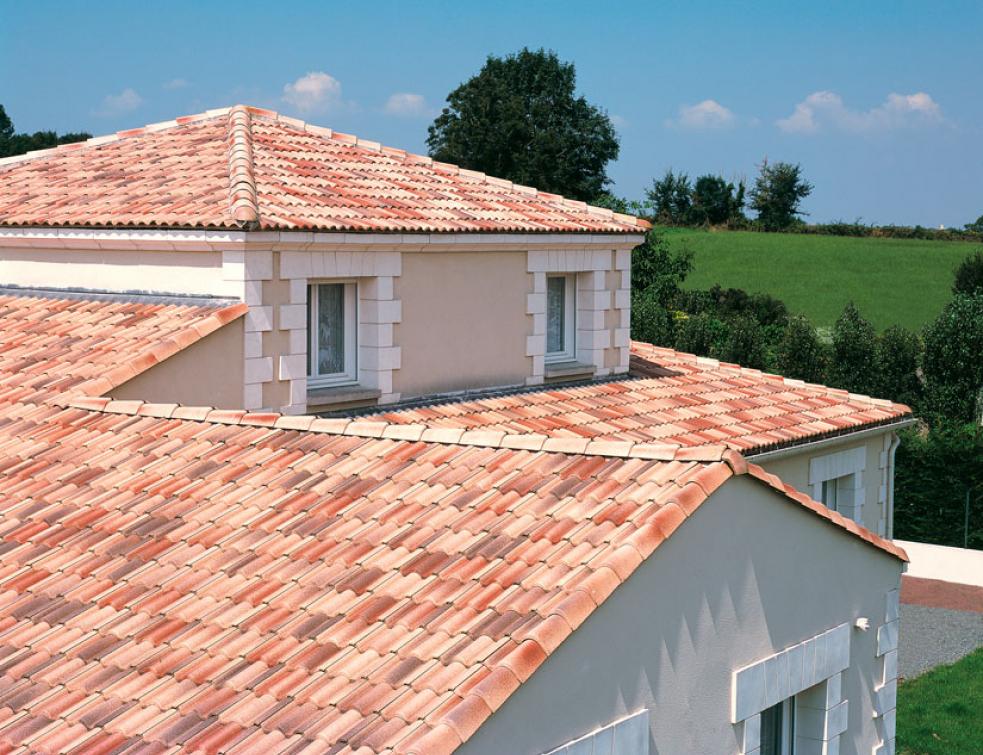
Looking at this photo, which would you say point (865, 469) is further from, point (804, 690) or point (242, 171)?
point (804, 690)

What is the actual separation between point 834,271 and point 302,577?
182 feet

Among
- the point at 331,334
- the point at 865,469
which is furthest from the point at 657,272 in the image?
the point at 331,334

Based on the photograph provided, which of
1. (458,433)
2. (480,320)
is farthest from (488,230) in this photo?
(458,433)

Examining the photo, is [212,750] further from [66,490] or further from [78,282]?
[78,282]

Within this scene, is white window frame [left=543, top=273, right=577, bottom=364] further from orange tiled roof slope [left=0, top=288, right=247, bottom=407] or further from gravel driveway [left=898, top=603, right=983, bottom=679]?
gravel driveway [left=898, top=603, right=983, bottom=679]

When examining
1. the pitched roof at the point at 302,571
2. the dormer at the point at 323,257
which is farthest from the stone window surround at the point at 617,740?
the dormer at the point at 323,257

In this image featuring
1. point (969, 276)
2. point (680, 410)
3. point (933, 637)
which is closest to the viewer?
point (680, 410)

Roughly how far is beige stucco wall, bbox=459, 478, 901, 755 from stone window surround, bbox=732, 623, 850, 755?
76 mm

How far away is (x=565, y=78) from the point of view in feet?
257

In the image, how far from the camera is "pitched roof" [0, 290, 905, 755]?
19.0 ft

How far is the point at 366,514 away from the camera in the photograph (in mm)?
7453

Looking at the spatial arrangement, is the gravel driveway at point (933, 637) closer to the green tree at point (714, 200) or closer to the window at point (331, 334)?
the window at point (331, 334)

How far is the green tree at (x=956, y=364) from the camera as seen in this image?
30062 millimetres

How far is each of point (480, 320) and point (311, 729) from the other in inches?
395
